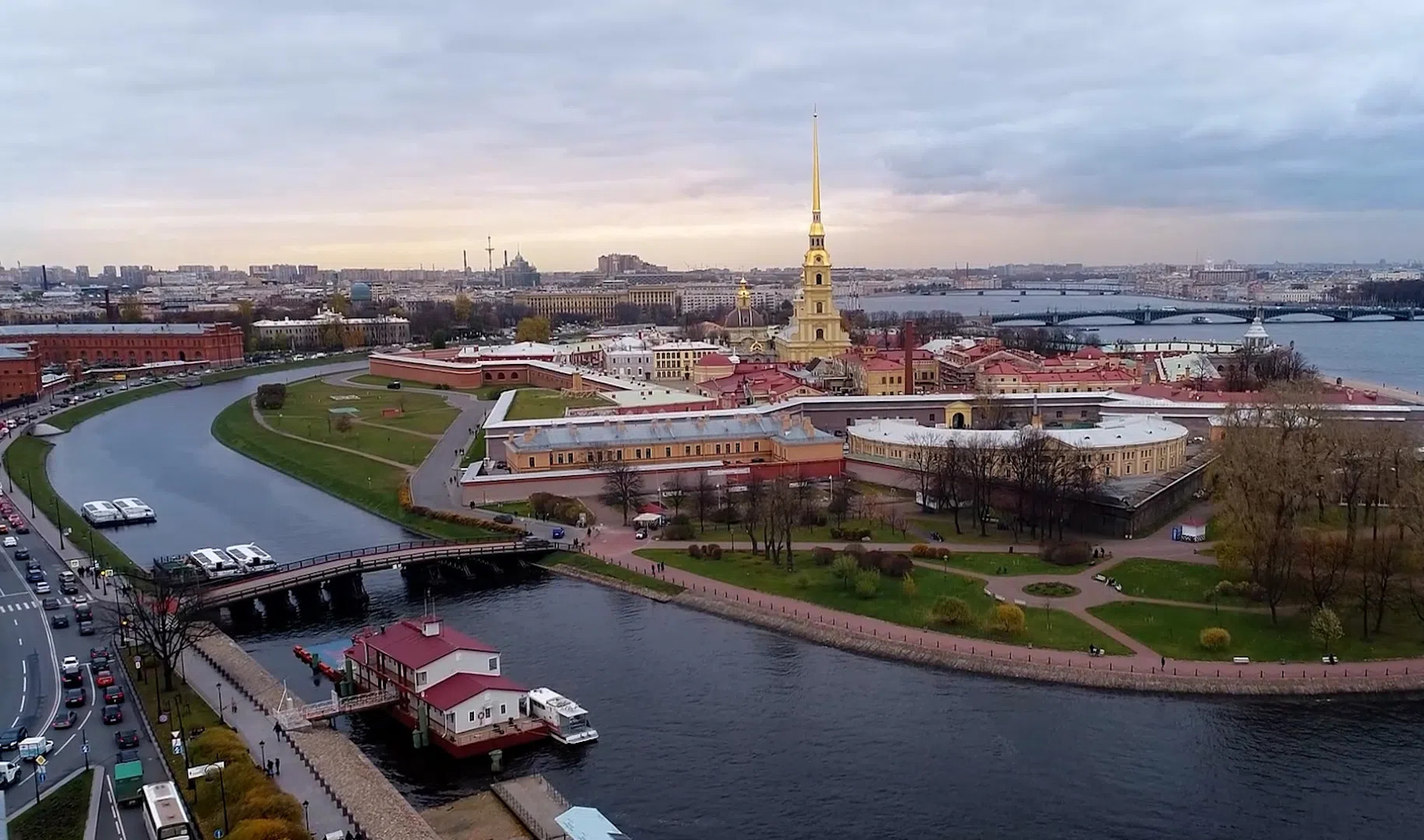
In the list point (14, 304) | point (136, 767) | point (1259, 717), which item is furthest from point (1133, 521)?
point (14, 304)

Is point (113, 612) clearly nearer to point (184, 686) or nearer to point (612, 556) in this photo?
point (184, 686)

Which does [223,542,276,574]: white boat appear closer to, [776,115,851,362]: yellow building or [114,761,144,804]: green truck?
[114,761,144,804]: green truck

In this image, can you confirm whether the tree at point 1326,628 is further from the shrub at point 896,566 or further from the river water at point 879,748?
the shrub at point 896,566

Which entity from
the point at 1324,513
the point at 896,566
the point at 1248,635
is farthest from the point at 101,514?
the point at 1324,513

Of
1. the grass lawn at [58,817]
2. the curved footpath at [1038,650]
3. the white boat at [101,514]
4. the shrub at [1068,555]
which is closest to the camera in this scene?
the grass lawn at [58,817]

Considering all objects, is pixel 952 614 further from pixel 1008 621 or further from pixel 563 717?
pixel 563 717

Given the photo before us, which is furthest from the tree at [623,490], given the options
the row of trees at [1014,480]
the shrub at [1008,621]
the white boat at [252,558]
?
the shrub at [1008,621]

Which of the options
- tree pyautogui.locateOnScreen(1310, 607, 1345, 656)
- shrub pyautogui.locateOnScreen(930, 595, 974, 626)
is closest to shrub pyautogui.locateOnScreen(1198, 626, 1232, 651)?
tree pyautogui.locateOnScreen(1310, 607, 1345, 656)
